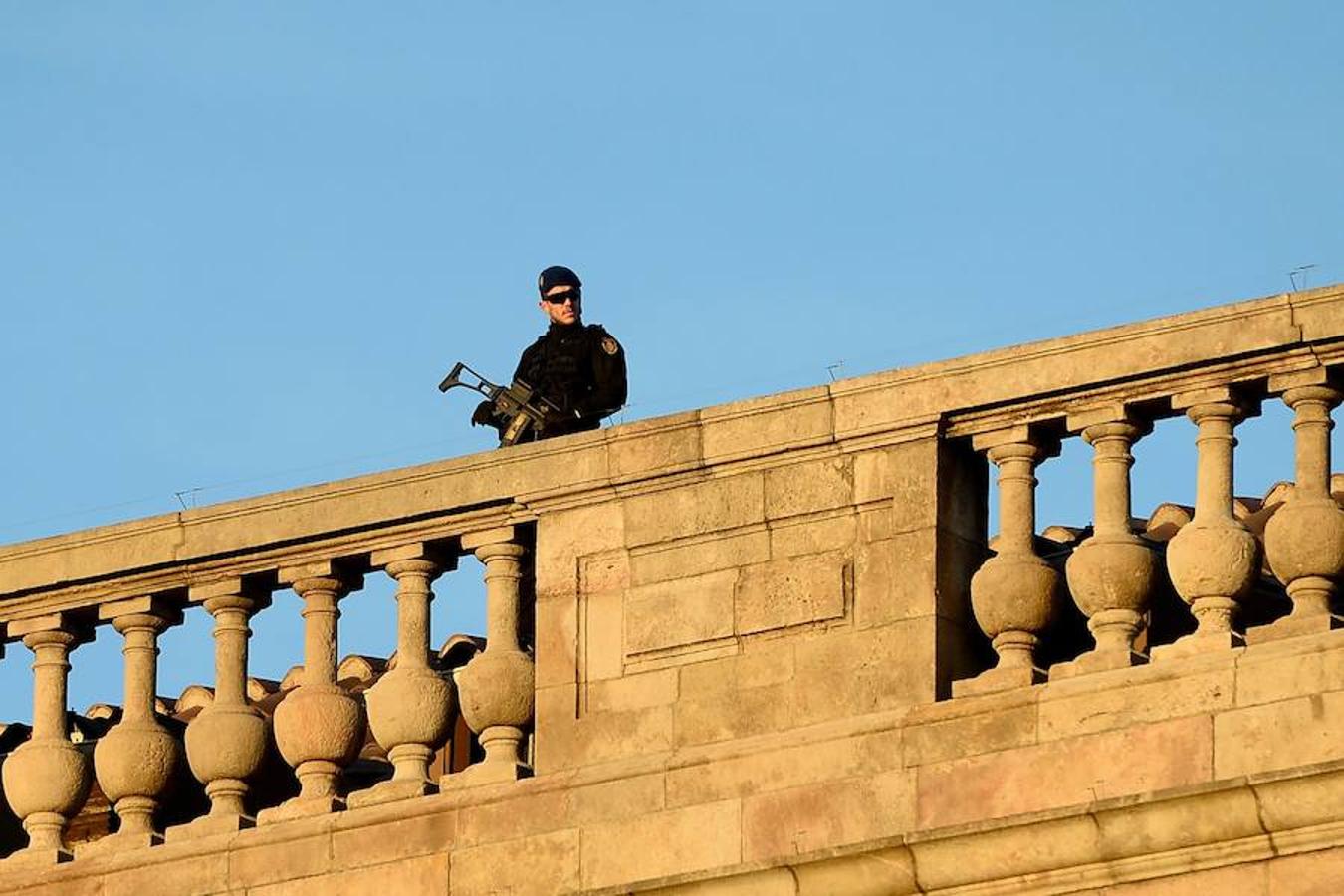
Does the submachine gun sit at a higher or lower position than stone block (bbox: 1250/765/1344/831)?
higher

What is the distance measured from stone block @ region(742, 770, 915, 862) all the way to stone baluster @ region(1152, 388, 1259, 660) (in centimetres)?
104

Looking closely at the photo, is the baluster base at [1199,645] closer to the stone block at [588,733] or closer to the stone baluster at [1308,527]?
the stone baluster at [1308,527]

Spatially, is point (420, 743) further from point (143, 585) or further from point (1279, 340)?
point (1279, 340)

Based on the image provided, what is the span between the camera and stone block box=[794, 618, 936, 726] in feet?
55.2

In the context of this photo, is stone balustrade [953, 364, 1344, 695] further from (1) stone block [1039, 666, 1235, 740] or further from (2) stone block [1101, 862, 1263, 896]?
(2) stone block [1101, 862, 1263, 896]

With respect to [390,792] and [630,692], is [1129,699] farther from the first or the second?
[390,792]

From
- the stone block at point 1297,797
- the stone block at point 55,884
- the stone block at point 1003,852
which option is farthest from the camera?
the stone block at point 55,884

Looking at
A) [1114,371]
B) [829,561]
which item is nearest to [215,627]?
[829,561]

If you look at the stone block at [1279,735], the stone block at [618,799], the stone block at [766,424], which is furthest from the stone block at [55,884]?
the stone block at [1279,735]

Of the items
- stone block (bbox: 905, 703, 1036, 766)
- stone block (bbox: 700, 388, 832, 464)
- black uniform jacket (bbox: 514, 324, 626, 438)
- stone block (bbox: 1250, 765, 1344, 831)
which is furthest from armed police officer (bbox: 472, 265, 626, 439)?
stone block (bbox: 1250, 765, 1344, 831)

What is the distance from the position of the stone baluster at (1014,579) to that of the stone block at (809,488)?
1.71 ft

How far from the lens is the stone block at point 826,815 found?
1659 centimetres

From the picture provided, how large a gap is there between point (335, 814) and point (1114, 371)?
3.29 meters

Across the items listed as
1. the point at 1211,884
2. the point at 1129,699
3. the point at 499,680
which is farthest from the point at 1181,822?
the point at 499,680
